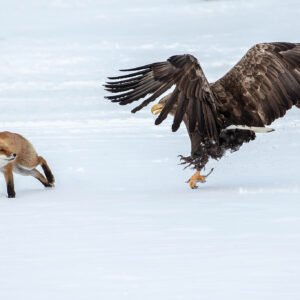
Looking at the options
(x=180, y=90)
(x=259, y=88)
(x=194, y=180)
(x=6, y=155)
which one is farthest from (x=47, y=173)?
(x=259, y=88)

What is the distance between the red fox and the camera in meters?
8.72

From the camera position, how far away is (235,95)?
336 inches

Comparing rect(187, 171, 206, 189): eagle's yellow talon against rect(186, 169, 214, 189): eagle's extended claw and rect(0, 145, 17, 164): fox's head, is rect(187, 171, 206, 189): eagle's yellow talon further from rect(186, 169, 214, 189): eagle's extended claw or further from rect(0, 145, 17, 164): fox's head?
rect(0, 145, 17, 164): fox's head

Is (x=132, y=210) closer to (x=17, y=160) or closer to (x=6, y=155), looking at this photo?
(x=6, y=155)

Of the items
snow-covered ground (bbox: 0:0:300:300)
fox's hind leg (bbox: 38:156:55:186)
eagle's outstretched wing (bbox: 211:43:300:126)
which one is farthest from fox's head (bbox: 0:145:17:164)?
eagle's outstretched wing (bbox: 211:43:300:126)

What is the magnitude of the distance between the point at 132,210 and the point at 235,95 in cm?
155

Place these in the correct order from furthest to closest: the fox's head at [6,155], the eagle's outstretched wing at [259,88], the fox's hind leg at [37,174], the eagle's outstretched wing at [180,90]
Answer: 1. the fox's hind leg at [37,174]
2. the fox's head at [6,155]
3. the eagle's outstretched wing at [259,88]
4. the eagle's outstretched wing at [180,90]

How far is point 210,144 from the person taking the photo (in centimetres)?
856

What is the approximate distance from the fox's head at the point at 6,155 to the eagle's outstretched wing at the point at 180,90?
970 mm

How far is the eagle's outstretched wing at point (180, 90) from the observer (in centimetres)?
802

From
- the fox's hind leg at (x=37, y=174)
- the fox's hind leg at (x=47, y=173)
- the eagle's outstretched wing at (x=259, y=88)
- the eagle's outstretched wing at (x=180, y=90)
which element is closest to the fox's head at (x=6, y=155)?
the fox's hind leg at (x=37, y=174)

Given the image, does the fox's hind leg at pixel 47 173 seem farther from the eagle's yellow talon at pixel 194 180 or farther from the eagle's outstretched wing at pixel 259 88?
the eagle's outstretched wing at pixel 259 88

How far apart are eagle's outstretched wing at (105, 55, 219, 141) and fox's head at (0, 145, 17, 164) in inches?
38.2

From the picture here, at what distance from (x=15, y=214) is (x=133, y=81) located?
149 cm
